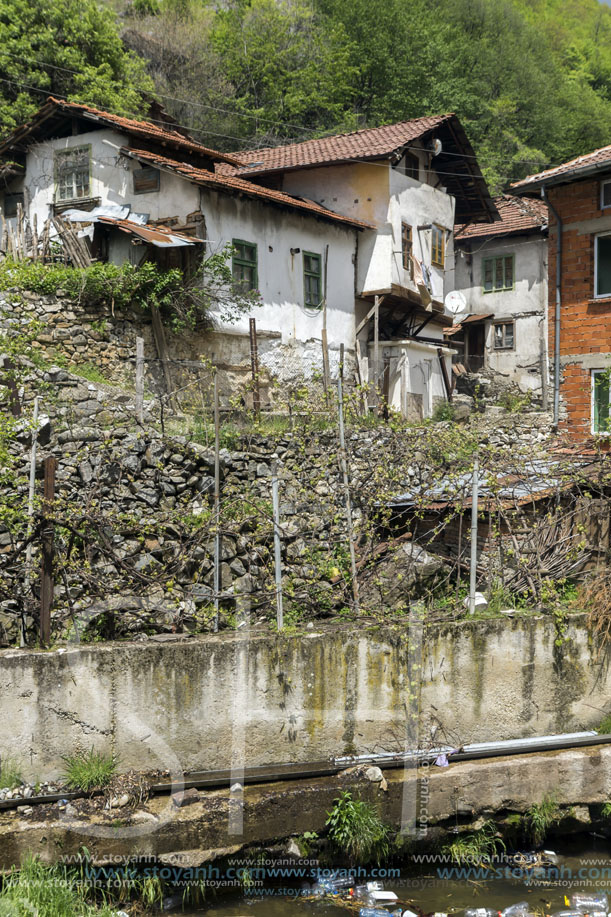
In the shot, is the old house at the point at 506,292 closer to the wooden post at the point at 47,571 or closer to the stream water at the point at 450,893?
the stream water at the point at 450,893

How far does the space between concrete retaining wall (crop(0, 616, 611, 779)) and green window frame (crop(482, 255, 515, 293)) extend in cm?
2312

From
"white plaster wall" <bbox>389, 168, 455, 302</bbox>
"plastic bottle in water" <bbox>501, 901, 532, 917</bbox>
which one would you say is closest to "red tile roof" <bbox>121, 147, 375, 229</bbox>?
"white plaster wall" <bbox>389, 168, 455, 302</bbox>

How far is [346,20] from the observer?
3862cm

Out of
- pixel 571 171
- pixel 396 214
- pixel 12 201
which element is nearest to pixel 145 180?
pixel 12 201

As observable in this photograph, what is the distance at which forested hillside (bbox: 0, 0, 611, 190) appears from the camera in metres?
35.4

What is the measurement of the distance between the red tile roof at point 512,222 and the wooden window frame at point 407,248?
4731 millimetres

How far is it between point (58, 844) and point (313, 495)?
13.2ft

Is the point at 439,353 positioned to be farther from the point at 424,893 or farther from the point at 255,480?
the point at 424,893

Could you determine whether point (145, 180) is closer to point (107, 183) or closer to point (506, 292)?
point (107, 183)

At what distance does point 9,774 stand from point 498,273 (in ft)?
86.4

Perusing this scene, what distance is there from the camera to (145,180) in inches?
775

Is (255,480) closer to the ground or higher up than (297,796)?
higher up

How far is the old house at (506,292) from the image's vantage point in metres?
28.6

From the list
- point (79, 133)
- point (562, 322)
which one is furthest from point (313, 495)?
point (79, 133)
